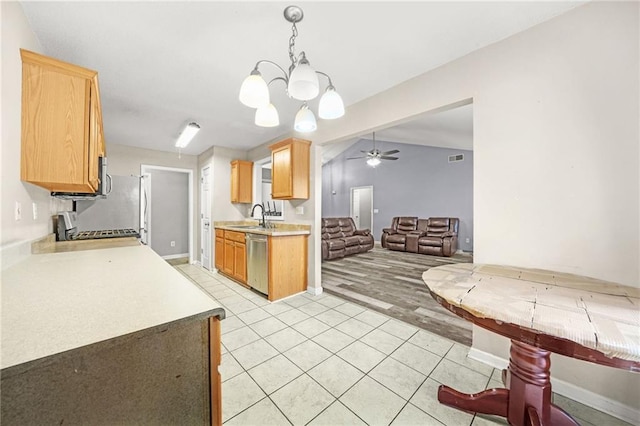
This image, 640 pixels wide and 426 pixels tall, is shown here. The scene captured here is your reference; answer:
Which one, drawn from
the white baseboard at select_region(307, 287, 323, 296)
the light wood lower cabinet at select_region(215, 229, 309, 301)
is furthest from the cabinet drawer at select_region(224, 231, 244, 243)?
the white baseboard at select_region(307, 287, 323, 296)

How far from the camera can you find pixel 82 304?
784mm

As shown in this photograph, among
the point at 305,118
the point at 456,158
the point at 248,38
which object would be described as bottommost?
the point at 305,118

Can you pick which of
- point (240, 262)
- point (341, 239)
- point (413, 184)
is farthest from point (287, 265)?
point (413, 184)

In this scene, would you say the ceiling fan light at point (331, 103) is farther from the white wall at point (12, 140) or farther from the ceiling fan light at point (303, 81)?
the white wall at point (12, 140)

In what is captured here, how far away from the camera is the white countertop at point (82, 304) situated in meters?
0.57

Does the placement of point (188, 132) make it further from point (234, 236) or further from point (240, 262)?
point (240, 262)

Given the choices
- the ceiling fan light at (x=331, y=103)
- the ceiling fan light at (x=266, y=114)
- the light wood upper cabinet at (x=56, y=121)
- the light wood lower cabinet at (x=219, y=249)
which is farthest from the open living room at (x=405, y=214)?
the light wood upper cabinet at (x=56, y=121)

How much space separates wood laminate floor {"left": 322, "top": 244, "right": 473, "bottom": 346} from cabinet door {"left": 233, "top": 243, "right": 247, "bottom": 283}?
124 cm

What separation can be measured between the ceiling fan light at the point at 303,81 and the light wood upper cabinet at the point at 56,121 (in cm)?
134

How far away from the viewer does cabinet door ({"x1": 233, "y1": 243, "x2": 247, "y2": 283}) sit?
11.9 feet

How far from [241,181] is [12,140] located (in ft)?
10.9

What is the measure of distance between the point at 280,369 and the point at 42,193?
7.67 feet

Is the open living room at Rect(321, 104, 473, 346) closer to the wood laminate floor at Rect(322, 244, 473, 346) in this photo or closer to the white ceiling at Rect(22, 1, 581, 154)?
the wood laminate floor at Rect(322, 244, 473, 346)

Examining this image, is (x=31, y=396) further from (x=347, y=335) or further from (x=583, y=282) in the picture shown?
(x=583, y=282)
